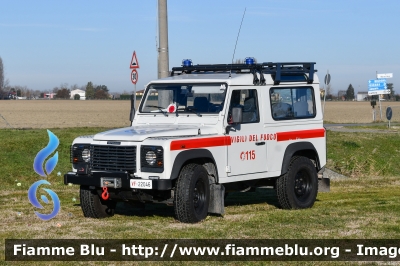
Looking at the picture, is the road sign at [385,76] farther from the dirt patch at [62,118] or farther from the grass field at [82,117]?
the dirt patch at [62,118]

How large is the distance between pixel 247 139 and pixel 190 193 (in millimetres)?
1567

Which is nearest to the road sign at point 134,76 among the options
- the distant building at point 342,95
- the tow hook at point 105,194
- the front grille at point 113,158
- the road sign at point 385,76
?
the front grille at point 113,158

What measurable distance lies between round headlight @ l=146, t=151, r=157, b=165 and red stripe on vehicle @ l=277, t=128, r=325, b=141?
8.83 ft

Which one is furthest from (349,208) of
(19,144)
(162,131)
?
(19,144)

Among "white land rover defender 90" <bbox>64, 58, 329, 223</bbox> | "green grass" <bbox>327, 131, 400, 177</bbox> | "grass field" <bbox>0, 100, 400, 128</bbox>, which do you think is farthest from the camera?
"grass field" <bbox>0, 100, 400, 128</bbox>

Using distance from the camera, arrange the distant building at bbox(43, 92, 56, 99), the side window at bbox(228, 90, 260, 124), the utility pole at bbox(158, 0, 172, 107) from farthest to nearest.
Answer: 1. the distant building at bbox(43, 92, 56, 99)
2. the utility pole at bbox(158, 0, 172, 107)
3. the side window at bbox(228, 90, 260, 124)

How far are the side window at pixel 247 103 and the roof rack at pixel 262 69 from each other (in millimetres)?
236

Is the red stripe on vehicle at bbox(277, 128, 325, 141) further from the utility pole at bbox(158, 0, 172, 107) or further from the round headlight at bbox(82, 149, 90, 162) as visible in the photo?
the utility pole at bbox(158, 0, 172, 107)

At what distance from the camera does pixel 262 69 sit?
1220 centimetres

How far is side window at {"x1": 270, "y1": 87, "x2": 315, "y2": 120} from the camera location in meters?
12.1

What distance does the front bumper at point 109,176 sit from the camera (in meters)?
9.93

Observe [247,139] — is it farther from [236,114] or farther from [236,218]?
[236,218]

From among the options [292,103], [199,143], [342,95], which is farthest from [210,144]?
[342,95]

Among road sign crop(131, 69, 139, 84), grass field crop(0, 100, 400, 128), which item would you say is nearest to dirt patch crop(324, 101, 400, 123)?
grass field crop(0, 100, 400, 128)
